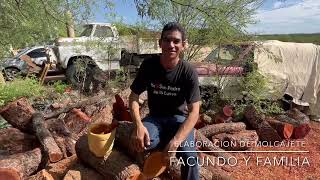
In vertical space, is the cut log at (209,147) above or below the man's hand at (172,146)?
below

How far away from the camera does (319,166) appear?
247 inches

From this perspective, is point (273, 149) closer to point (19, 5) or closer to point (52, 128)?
point (52, 128)

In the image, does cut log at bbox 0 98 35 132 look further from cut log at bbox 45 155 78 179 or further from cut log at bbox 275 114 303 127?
cut log at bbox 275 114 303 127

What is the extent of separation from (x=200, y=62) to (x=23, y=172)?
5.54 m

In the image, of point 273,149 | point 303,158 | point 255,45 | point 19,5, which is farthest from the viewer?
point 255,45

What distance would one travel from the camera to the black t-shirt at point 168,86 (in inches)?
163

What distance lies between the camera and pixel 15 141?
6070mm

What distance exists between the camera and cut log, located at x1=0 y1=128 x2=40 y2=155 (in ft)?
19.4

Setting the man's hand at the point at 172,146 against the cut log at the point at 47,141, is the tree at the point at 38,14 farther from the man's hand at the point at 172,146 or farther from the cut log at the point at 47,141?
the man's hand at the point at 172,146

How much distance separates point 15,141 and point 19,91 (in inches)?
189

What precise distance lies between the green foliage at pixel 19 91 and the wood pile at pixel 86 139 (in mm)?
2540

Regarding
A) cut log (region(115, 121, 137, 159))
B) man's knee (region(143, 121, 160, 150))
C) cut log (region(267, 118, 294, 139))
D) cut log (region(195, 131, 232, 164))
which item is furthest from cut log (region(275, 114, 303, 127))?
man's knee (region(143, 121, 160, 150))

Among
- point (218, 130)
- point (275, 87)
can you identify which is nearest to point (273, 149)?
point (218, 130)

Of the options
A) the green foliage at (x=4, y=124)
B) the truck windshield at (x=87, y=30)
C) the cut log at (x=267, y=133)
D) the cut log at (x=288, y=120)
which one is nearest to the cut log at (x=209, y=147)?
the cut log at (x=267, y=133)
